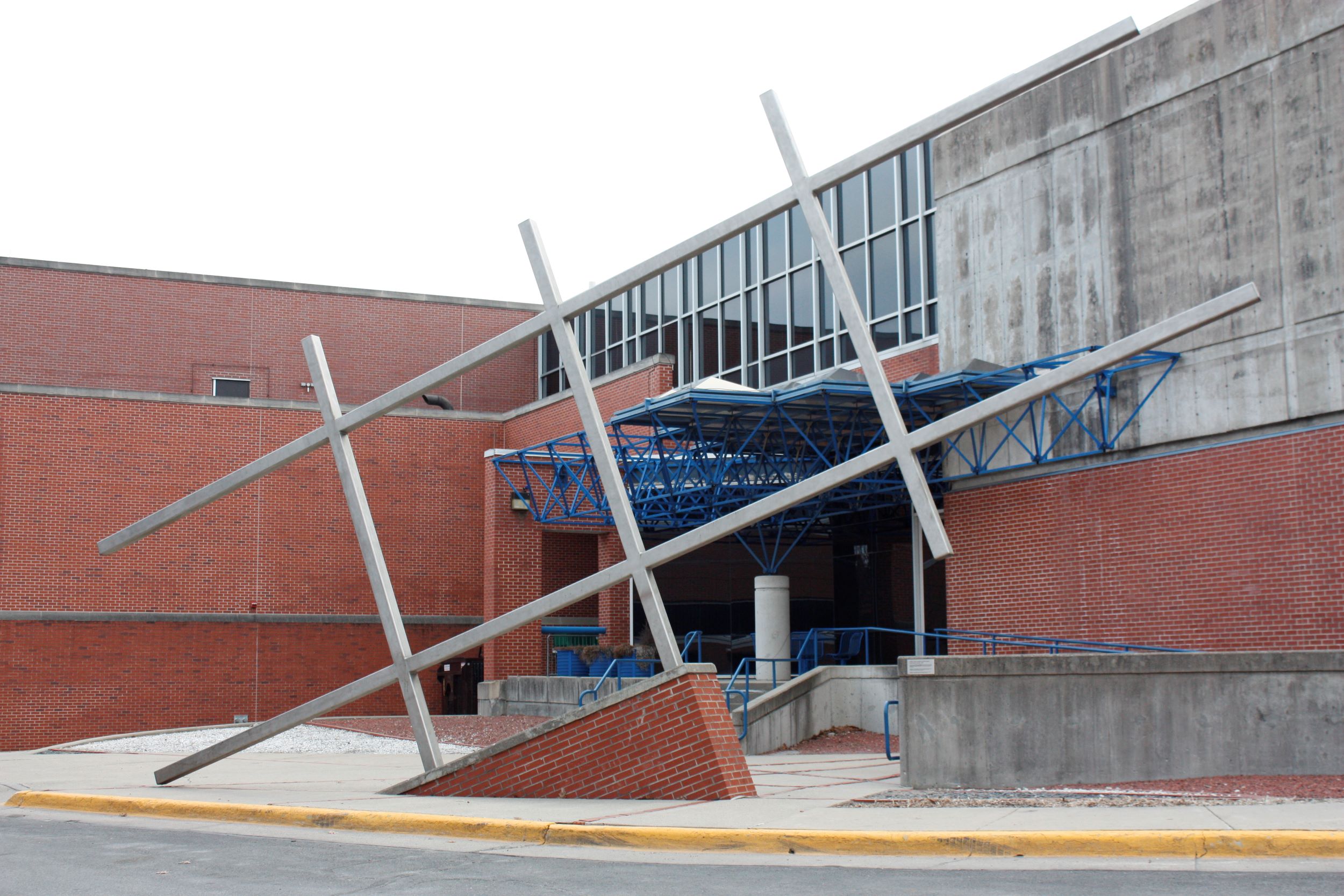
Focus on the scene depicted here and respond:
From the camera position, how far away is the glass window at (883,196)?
88.4 ft

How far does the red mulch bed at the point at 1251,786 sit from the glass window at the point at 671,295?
79.4ft

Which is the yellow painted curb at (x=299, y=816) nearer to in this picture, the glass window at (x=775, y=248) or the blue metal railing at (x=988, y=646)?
the blue metal railing at (x=988, y=646)

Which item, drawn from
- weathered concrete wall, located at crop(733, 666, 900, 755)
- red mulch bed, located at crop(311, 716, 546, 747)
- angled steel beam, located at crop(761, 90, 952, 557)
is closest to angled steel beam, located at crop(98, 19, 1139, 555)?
angled steel beam, located at crop(761, 90, 952, 557)

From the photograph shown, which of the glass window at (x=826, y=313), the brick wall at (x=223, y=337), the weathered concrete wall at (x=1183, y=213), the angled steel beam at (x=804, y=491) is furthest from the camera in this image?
the brick wall at (x=223, y=337)

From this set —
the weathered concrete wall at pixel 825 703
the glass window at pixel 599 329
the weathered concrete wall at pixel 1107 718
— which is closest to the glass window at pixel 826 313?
the weathered concrete wall at pixel 825 703

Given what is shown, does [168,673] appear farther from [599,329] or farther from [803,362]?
[803,362]

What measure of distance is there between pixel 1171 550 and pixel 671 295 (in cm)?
1903

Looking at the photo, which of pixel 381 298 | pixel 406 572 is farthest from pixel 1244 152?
pixel 381 298

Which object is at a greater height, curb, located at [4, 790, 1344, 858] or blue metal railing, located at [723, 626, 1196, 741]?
blue metal railing, located at [723, 626, 1196, 741]

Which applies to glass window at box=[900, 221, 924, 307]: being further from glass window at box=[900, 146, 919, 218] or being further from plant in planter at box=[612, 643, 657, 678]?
plant in planter at box=[612, 643, 657, 678]

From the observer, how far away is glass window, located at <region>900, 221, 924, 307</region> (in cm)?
2597

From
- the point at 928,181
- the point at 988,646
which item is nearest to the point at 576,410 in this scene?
the point at 928,181

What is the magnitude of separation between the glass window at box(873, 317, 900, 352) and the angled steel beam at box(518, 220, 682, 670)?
14.6m

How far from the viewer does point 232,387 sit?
43.2m
